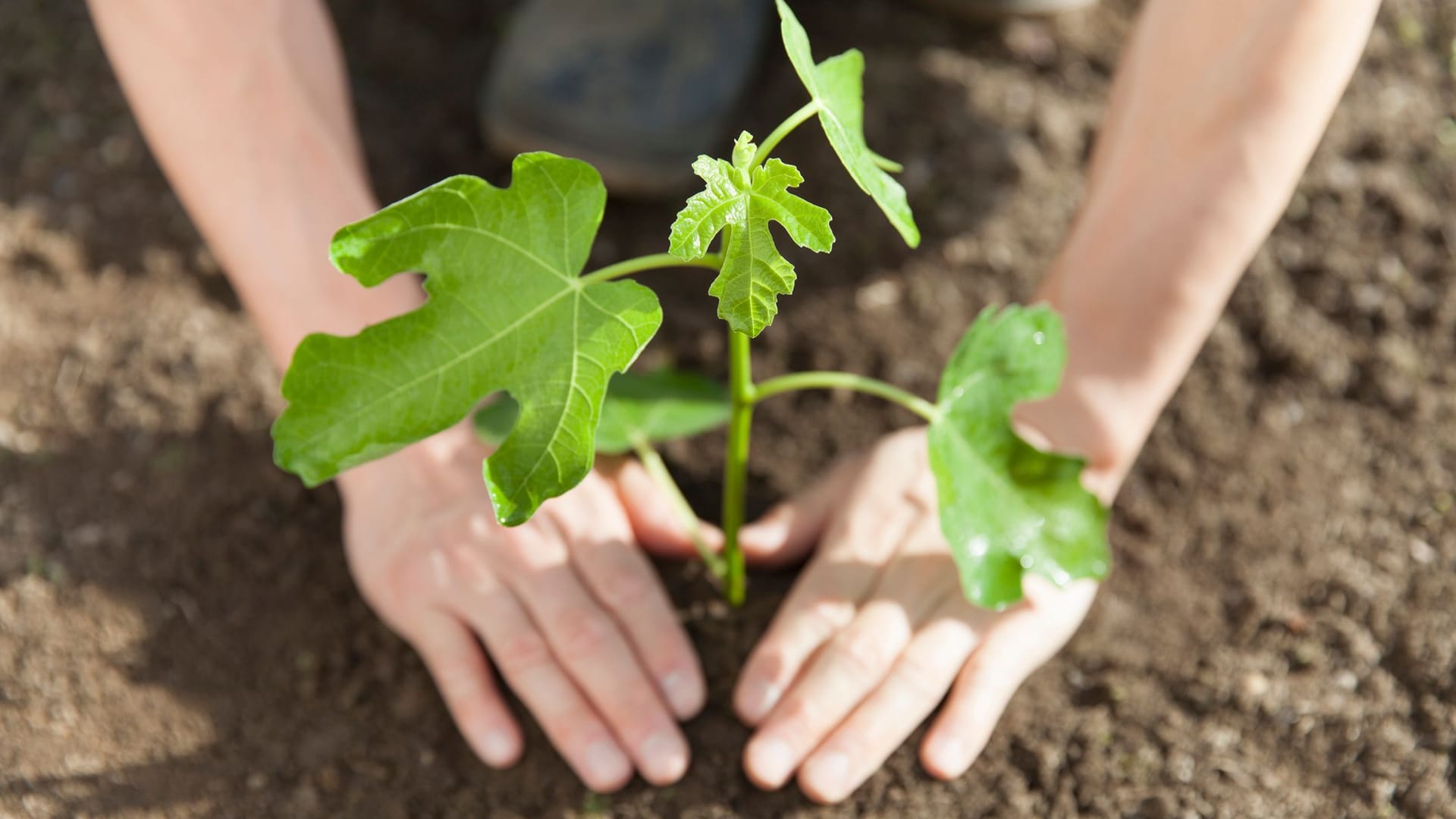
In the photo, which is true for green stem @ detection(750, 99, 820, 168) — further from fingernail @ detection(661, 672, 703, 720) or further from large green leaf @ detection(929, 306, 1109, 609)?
fingernail @ detection(661, 672, 703, 720)

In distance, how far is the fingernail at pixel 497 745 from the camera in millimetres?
1765

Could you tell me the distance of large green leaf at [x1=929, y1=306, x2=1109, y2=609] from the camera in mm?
1526

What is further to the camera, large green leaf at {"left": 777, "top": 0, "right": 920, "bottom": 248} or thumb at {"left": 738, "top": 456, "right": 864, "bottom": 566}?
thumb at {"left": 738, "top": 456, "right": 864, "bottom": 566}

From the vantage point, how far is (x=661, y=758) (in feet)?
5.62

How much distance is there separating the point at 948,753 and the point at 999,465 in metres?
0.45

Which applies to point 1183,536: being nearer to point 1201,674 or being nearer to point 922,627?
point 1201,674

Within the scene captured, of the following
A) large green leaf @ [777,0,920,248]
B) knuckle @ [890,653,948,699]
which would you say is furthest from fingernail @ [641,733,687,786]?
large green leaf @ [777,0,920,248]

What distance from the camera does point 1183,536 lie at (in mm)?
2123

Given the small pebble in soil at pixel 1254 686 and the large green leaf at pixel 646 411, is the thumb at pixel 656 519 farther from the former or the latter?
the small pebble in soil at pixel 1254 686

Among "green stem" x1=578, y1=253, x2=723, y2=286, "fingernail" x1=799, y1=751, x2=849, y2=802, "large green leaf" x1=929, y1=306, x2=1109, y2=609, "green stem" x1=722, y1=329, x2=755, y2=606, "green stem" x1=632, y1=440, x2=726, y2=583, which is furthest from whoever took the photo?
"green stem" x1=632, y1=440, x2=726, y2=583

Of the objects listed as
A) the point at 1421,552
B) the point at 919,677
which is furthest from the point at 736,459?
the point at 1421,552

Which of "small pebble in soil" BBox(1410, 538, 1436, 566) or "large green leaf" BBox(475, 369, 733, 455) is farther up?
"large green leaf" BBox(475, 369, 733, 455)

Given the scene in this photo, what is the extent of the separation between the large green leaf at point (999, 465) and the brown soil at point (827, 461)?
39 centimetres

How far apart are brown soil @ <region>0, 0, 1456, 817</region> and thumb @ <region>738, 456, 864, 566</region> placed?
63 millimetres
